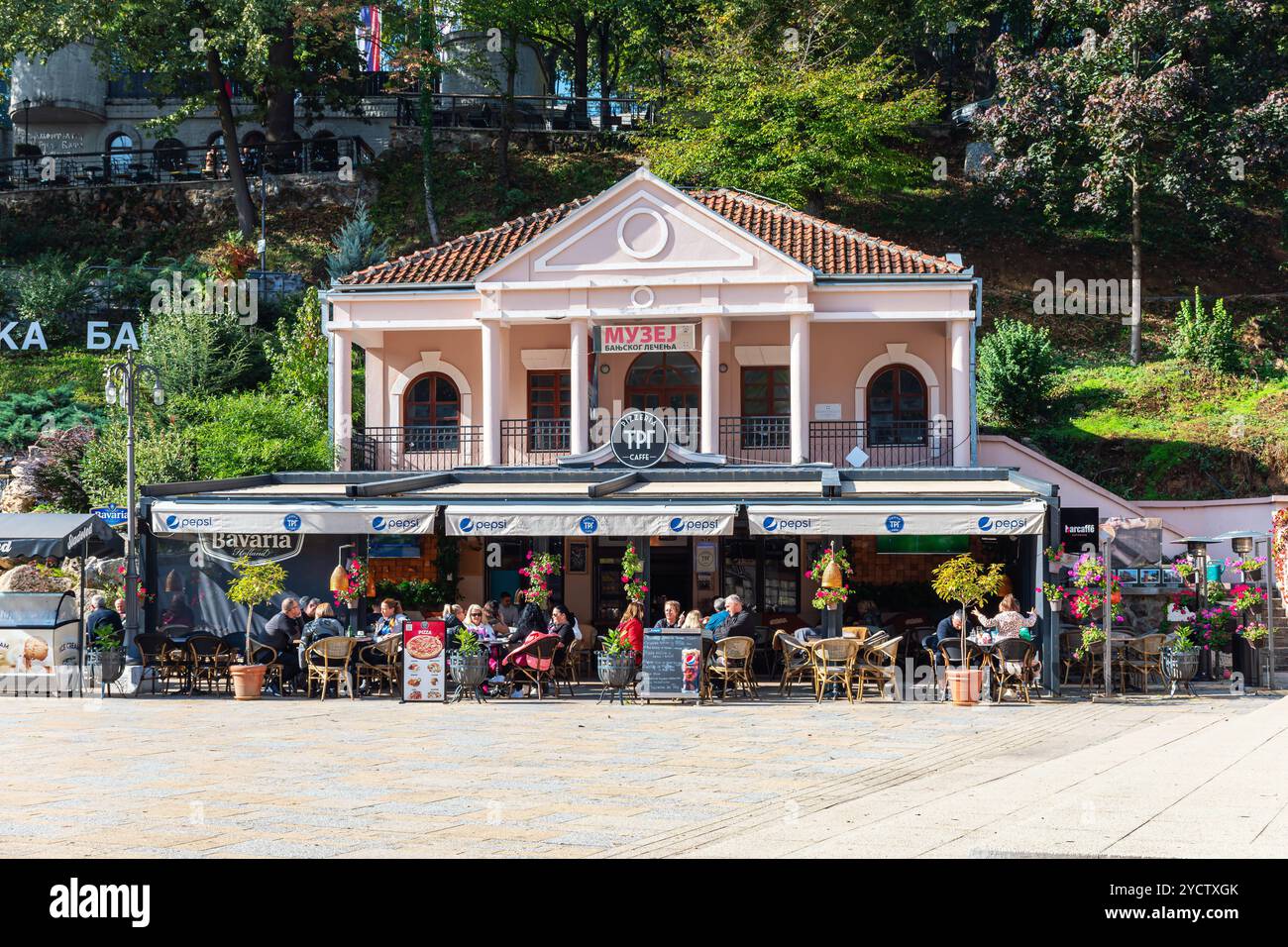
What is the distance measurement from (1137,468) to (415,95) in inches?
1168

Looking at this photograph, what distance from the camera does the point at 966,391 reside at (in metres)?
25.8

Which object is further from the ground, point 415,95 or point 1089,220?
point 415,95

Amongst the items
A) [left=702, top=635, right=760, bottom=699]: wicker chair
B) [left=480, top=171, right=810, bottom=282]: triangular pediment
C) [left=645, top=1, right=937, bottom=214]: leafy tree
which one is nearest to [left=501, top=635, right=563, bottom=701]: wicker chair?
[left=702, top=635, right=760, bottom=699]: wicker chair

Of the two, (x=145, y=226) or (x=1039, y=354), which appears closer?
(x=1039, y=354)

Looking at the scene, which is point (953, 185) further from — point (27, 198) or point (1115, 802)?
point (1115, 802)

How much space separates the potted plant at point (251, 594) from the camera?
18.7 meters

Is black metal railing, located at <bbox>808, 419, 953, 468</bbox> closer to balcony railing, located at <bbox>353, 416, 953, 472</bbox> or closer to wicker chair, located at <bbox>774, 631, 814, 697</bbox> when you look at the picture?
balcony railing, located at <bbox>353, 416, 953, 472</bbox>

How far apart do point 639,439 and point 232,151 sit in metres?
23.4

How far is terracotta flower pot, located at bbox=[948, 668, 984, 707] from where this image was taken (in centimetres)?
1780

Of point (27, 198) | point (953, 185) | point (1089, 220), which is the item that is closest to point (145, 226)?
point (27, 198)

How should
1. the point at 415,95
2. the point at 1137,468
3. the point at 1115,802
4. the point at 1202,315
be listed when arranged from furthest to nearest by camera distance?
1. the point at 415,95
2. the point at 1202,315
3. the point at 1137,468
4. the point at 1115,802

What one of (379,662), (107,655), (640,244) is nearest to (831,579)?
(379,662)

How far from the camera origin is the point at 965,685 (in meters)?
17.8

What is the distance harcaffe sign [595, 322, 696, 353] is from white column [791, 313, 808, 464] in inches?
71.5
